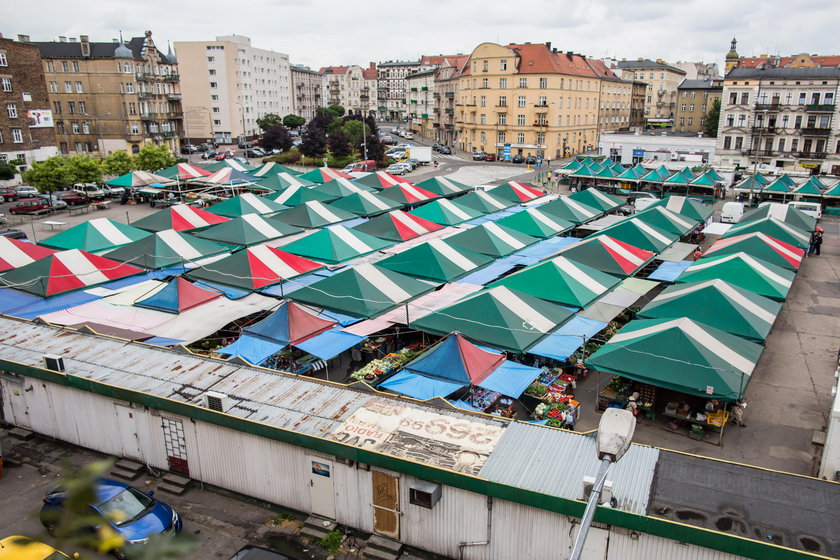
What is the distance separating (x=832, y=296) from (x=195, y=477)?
21.6 m

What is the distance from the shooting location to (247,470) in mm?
10047

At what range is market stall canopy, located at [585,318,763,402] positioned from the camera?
1172 cm

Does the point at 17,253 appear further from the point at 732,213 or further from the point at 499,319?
the point at 732,213

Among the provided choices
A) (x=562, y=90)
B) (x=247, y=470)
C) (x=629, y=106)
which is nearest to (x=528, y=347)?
(x=247, y=470)

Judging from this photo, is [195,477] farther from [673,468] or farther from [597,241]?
[597,241]

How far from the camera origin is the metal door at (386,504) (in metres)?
8.83

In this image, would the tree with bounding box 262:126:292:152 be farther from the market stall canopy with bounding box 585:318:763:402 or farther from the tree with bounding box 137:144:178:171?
the market stall canopy with bounding box 585:318:763:402

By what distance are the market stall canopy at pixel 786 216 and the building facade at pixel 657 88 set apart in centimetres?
6366

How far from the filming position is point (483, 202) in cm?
3005

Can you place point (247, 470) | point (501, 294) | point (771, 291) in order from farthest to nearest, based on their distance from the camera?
point (771, 291)
point (501, 294)
point (247, 470)

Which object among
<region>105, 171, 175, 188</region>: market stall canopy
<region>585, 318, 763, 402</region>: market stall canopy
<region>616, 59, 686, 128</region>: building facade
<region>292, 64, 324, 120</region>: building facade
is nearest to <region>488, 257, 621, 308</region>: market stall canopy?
<region>585, 318, 763, 402</region>: market stall canopy

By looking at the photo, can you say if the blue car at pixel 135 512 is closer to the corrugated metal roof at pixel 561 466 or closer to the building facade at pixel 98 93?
the corrugated metal roof at pixel 561 466

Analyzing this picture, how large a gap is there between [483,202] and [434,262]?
1214 cm

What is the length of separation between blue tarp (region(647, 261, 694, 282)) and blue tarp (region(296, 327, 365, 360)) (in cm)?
1076
